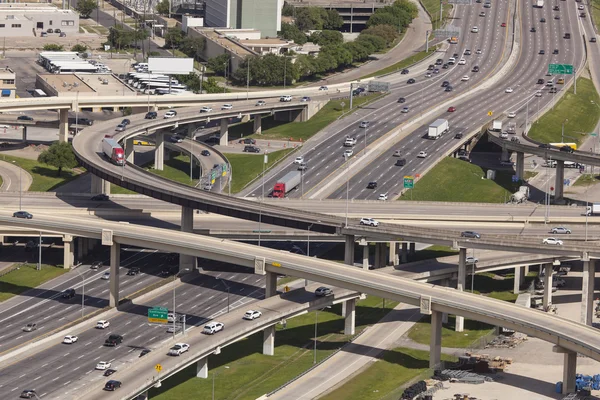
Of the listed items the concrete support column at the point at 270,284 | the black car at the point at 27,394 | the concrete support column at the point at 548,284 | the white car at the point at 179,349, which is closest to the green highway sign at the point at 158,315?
the white car at the point at 179,349

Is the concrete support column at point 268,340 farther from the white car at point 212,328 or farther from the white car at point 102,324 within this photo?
the white car at point 102,324

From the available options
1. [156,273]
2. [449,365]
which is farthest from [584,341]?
[156,273]

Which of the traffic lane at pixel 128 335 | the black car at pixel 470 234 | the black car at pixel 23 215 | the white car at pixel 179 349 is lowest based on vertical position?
the traffic lane at pixel 128 335

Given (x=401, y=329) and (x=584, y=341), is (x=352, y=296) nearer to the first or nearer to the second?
(x=401, y=329)

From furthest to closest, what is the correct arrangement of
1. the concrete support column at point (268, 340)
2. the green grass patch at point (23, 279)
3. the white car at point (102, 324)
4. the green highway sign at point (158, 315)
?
the green grass patch at point (23, 279) → the white car at point (102, 324) → the green highway sign at point (158, 315) → the concrete support column at point (268, 340)

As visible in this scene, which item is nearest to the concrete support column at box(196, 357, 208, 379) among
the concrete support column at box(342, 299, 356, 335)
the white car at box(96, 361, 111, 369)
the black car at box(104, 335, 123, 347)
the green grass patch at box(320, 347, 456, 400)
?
the white car at box(96, 361, 111, 369)

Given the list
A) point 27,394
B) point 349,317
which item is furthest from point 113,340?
point 349,317

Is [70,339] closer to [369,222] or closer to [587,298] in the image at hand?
[369,222]

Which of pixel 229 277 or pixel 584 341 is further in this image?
pixel 229 277
